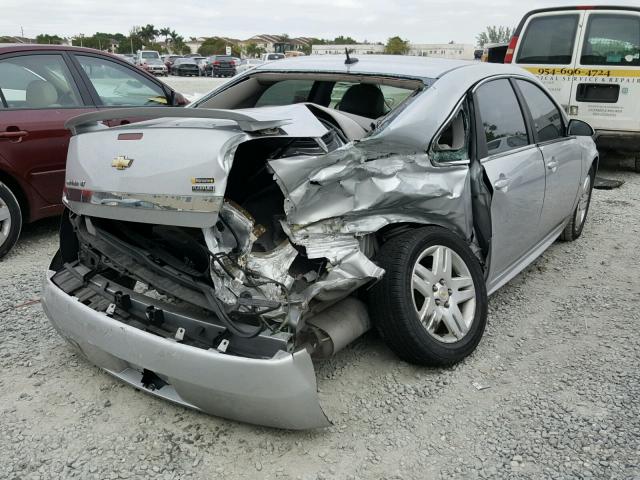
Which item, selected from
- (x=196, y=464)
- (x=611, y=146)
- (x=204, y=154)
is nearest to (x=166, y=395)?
(x=196, y=464)

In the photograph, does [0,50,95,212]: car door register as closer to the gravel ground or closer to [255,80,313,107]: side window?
the gravel ground

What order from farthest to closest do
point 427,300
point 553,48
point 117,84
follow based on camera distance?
point 553,48 → point 117,84 → point 427,300

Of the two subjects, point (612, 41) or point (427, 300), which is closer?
point (427, 300)

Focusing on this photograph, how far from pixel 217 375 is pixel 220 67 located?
4388 cm

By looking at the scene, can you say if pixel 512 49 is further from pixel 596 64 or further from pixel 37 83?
pixel 37 83

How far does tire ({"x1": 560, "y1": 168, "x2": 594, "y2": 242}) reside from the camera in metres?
5.10

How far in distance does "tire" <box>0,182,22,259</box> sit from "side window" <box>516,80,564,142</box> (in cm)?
394

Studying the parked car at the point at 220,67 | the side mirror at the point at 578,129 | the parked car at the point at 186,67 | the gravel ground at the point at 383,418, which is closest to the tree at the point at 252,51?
the parked car at the point at 220,67

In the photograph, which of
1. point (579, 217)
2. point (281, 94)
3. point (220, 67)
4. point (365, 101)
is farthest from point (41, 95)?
point (220, 67)

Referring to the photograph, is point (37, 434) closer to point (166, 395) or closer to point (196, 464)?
point (166, 395)

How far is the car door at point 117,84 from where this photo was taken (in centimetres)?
539

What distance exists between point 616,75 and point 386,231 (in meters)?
6.03

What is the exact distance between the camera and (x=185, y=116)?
8.64ft

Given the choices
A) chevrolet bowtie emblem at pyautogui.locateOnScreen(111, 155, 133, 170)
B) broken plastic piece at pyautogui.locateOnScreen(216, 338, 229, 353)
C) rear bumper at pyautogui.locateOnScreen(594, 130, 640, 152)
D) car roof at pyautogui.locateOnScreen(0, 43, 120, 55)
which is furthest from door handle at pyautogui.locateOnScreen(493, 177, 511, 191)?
rear bumper at pyautogui.locateOnScreen(594, 130, 640, 152)
